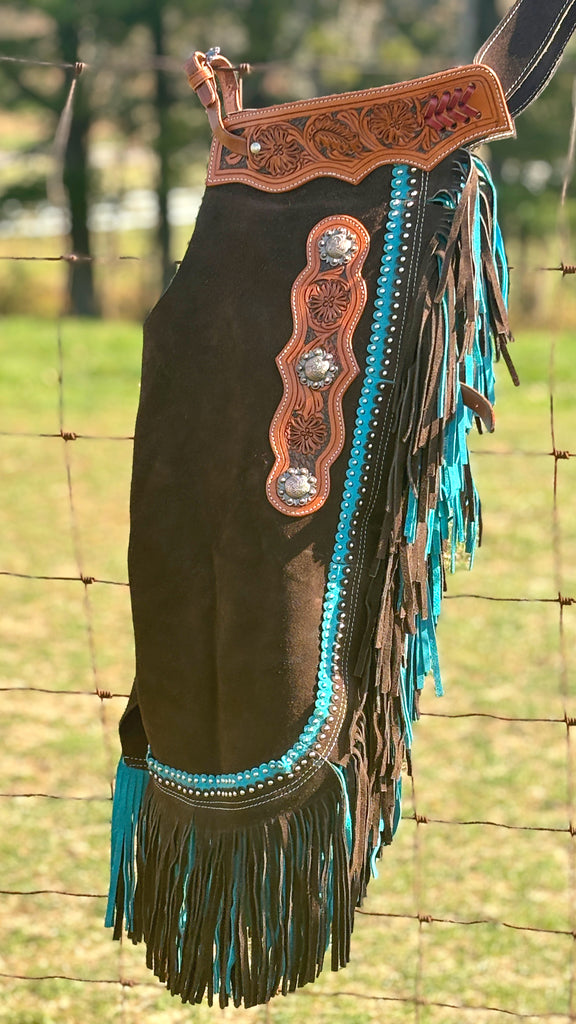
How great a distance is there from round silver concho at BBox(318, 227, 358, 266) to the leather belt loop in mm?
171

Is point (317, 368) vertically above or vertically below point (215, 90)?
below

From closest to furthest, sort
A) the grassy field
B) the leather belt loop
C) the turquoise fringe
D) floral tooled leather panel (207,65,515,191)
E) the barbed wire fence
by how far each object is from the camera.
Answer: floral tooled leather panel (207,65,515,191)
the leather belt loop
the turquoise fringe
the barbed wire fence
the grassy field

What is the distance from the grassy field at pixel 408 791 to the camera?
2.39m

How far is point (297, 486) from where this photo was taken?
60.4 inches

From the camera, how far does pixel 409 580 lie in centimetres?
152

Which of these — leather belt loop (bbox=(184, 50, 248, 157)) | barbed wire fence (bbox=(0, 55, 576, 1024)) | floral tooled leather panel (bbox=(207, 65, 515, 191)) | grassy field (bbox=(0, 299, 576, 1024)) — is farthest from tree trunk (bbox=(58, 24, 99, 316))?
floral tooled leather panel (bbox=(207, 65, 515, 191))

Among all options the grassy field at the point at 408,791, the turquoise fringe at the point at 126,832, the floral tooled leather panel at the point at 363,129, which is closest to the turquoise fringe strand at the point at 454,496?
the floral tooled leather panel at the point at 363,129

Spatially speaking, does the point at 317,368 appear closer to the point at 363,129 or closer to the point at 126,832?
the point at 363,129

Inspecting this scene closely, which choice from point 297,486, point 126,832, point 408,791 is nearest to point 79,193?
point 408,791

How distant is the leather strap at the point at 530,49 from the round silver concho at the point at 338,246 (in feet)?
0.85

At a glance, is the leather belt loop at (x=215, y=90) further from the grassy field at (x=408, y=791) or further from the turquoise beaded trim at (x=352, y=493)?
the grassy field at (x=408, y=791)

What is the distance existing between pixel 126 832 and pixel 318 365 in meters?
0.76

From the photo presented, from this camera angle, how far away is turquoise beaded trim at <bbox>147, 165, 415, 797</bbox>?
1.50 meters

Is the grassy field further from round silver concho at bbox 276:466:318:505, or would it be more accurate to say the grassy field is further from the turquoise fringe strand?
round silver concho at bbox 276:466:318:505
